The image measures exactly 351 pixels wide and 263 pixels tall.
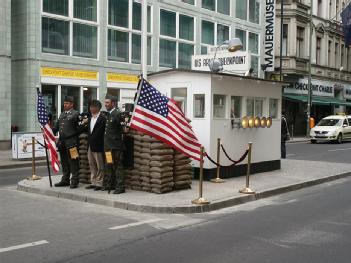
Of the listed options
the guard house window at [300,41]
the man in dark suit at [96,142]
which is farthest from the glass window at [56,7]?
the guard house window at [300,41]

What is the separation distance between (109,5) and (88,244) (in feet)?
65.9

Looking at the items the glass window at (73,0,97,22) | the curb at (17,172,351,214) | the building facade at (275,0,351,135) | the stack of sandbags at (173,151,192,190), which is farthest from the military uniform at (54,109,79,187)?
the building facade at (275,0,351,135)

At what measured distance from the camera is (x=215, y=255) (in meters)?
6.32

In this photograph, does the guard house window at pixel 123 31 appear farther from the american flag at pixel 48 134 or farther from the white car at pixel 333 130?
the american flag at pixel 48 134

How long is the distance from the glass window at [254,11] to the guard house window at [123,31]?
38.8 feet

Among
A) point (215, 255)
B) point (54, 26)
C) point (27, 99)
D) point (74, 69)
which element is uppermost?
point (54, 26)

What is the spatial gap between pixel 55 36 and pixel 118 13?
13.9 feet

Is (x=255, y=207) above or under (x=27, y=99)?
under

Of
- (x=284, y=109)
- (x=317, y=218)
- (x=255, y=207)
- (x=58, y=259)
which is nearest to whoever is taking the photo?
(x=58, y=259)

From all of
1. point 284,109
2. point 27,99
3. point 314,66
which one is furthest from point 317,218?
point 314,66

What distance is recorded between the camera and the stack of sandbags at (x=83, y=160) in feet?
37.3

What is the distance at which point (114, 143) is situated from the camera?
398 inches

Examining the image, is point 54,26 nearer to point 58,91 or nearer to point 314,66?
point 58,91

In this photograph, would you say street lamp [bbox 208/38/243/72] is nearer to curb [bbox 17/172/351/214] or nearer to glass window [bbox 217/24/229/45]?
curb [bbox 17/172/351/214]
